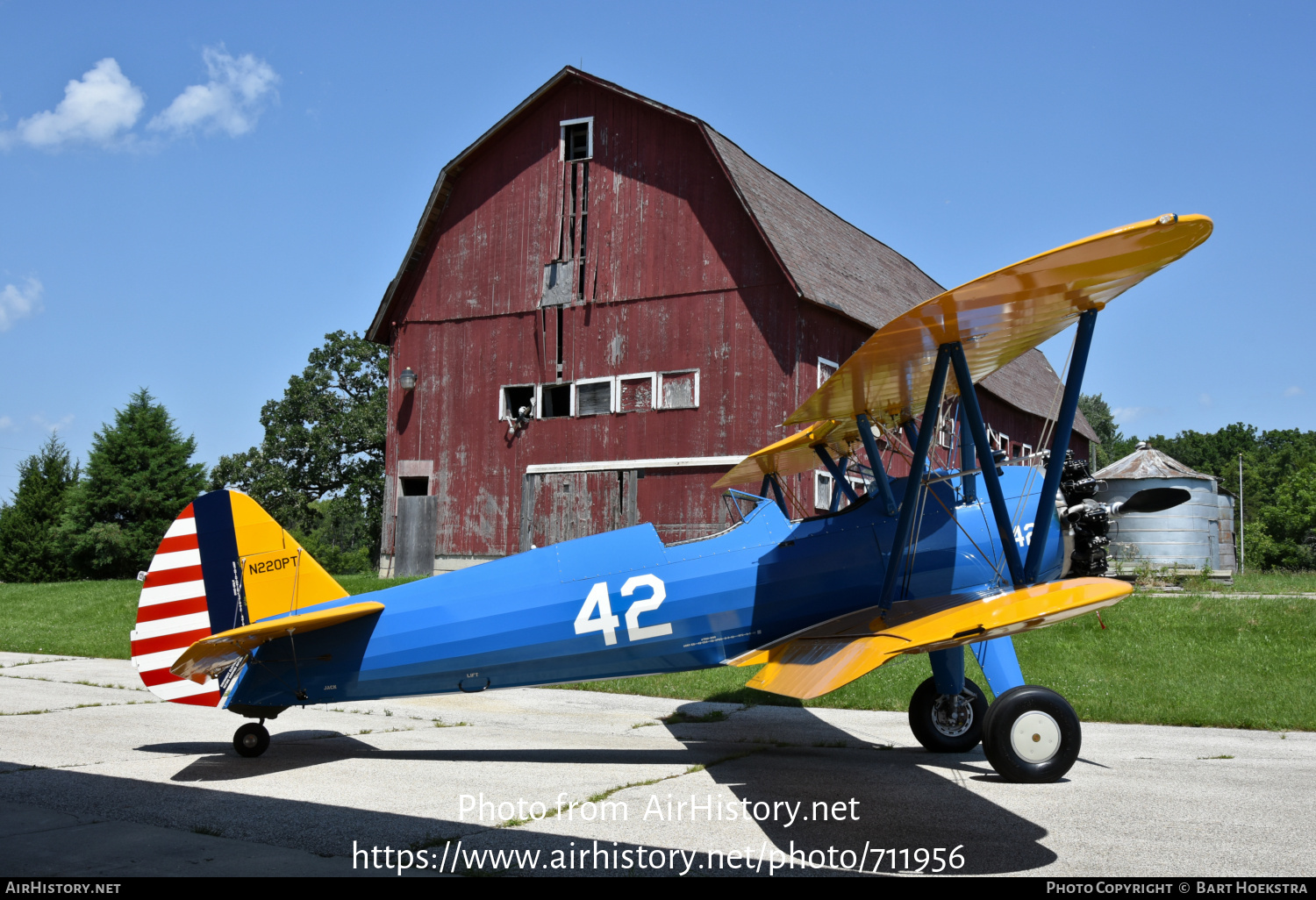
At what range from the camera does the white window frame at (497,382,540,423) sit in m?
20.2

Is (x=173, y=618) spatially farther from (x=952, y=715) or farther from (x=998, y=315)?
(x=998, y=315)

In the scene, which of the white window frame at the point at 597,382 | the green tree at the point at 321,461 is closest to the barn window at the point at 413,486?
the white window frame at the point at 597,382

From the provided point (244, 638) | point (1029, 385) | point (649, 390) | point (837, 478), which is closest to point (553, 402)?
point (649, 390)

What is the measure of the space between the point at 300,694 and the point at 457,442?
1427 cm

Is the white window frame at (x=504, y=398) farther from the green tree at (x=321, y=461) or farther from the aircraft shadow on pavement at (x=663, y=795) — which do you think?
the green tree at (x=321, y=461)

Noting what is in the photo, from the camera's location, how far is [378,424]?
49.5 meters

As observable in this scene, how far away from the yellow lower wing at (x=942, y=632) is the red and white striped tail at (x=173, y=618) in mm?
4438

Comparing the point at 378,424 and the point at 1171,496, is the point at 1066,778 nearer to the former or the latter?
the point at 1171,496

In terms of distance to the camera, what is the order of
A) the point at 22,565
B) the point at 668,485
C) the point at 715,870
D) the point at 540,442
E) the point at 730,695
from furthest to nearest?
the point at 22,565 < the point at 540,442 < the point at 668,485 < the point at 730,695 < the point at 715,870

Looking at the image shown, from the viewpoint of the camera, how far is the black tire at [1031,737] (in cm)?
580

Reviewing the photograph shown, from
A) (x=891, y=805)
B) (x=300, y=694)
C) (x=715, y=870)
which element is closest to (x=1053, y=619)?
(x=891, y=805)

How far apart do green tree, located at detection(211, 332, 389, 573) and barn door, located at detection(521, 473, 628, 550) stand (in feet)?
98.0

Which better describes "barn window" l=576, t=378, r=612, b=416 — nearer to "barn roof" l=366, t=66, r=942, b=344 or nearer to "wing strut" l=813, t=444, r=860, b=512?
"barn roof" l=366, t=66, r=942, b=344

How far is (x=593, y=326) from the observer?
19812mm
